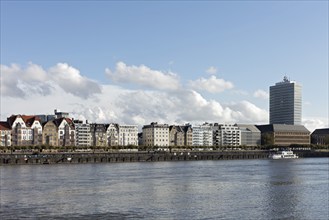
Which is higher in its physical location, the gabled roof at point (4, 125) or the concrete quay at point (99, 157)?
the gabled roof at point (4, 125)

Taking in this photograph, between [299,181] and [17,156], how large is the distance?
87067 mm

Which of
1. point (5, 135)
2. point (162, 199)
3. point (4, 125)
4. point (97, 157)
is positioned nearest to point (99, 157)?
point (97, 157)

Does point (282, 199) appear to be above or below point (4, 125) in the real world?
below

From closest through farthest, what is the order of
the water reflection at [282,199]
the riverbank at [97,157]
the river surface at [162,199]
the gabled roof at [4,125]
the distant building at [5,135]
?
the river surface at [162,199] → the water reflection at [282,199] → the riverbank at [97,157] → the distant building at [5,135] → the gabled roof at [4,125]

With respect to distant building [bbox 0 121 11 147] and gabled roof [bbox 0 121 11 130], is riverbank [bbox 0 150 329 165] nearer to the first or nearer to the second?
distant building [bbox 0 121 11 147]

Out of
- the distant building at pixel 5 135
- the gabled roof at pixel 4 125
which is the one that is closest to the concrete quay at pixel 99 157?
the distant building at pixel 5 135

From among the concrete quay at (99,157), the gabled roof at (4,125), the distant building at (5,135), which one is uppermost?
the gabled roof at (4,125)

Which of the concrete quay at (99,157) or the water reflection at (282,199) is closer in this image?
the water reflection at (282,199)

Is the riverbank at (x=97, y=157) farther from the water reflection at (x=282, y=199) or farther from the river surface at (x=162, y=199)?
the water reflection at (x=282, y=199)

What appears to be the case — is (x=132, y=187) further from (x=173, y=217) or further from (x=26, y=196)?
(x=173, y=217)

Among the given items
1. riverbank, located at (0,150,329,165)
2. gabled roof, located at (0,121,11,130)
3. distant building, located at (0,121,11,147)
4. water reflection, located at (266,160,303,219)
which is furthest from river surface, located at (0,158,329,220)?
gabled roof, located at (0,121,11,130)

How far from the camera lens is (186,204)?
52.5m

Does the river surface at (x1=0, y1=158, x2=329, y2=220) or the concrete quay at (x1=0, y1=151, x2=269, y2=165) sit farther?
the concrete quay at (x1=0, y1=151, x2=269, y2=165)

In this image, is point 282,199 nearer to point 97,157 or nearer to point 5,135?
point 97,157
